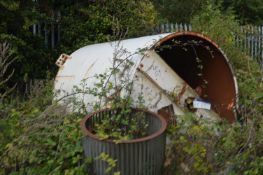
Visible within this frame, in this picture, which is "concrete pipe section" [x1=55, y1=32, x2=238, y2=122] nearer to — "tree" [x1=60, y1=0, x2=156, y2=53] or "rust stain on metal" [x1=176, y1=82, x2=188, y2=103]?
"rust stain on metal" [x1=176, y1=82, x2=188, y2=103]

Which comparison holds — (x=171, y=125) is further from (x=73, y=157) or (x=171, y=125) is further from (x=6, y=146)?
(x=6, y=146)

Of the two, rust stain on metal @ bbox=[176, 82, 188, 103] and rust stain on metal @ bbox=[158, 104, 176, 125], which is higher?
rust stain on metal @ bbox=[176, 82, 188, 103]

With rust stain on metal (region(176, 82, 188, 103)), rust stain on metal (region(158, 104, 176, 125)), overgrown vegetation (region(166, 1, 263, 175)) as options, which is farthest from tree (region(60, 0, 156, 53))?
overgrown vegetation (region(166, 1, 263, 175))

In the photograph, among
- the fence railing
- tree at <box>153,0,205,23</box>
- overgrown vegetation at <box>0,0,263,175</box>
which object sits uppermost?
tree at <box>153,0,205,23</box>

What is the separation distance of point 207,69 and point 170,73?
43.5 inches

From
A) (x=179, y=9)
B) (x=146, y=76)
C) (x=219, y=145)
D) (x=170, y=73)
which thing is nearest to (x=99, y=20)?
(x=170, y=73)

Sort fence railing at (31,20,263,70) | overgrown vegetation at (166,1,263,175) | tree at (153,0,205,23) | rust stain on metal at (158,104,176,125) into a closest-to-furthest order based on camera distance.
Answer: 1. overgrown vegetation at (166,1,263,175)
2. rust stain on metal at (158,104,176,125)
3. fence railing at (31,20,263,70)
4. tree at (153,0,205,23)

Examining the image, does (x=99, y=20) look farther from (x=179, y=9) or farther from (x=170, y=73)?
(x=179, y=9)

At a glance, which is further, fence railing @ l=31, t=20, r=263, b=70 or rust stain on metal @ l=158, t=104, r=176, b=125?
fence railing @ l=31, t=20, r=263, b=70

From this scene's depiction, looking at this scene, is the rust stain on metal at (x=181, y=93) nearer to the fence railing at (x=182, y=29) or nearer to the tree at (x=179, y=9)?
the fence railing at (x=182, y=29)

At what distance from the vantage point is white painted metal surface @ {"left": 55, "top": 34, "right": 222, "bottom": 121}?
4695 mm

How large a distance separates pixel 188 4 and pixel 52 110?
10.4 m

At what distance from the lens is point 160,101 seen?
4906mm

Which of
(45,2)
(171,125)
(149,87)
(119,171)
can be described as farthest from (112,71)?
(45,2)
